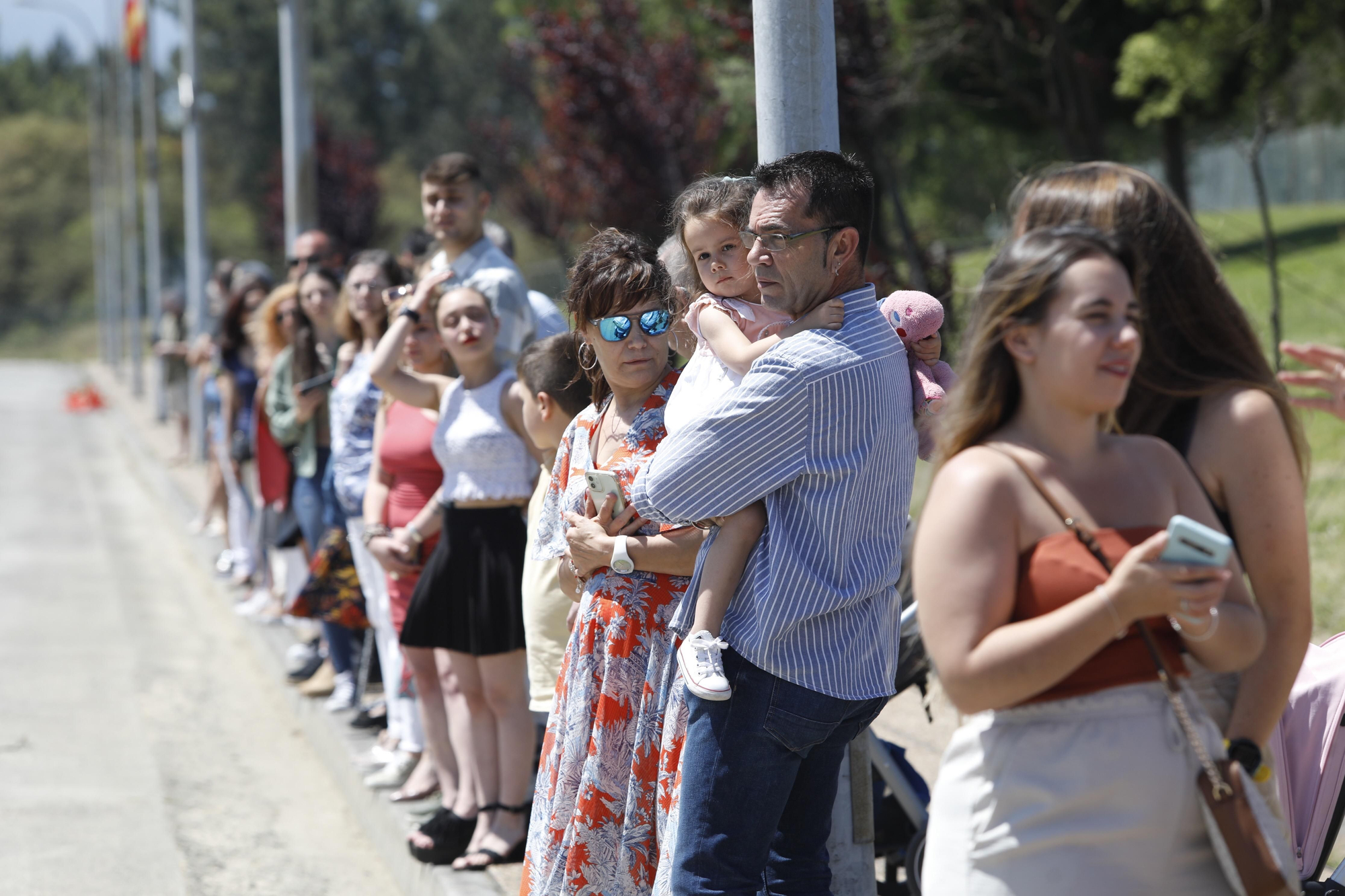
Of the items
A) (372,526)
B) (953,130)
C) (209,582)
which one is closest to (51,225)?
(953,130)

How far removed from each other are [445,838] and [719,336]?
8.34 feet

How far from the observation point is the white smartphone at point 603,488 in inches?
133

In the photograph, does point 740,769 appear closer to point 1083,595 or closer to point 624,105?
point 1083,595

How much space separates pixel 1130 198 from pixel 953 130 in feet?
83.0

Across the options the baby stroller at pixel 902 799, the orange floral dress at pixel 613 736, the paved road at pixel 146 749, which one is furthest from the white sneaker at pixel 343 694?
the orange floral dress at pixel 613 736

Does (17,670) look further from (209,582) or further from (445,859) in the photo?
(445,859)

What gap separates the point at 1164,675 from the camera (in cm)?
210

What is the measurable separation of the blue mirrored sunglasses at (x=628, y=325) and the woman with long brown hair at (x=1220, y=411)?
1.33 meters

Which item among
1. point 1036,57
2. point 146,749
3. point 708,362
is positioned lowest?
point 146,749

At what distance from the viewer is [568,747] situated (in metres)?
3.48

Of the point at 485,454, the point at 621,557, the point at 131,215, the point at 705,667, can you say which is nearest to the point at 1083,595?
the point at 705,667

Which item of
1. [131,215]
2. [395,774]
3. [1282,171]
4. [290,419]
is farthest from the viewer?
[1282,171]

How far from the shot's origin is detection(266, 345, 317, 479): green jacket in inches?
289

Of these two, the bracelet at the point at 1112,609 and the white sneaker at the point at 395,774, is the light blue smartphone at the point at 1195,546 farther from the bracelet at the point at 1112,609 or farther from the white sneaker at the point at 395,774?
the white sneaker at the point at 395,774
